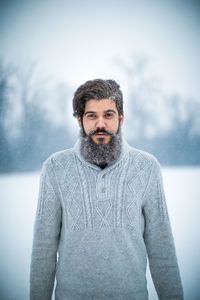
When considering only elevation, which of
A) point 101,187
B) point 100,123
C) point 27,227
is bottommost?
point 27,227

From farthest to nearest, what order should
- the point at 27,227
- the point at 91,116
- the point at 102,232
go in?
1. the point at 27,227
2. the point at 91,116
3. the point at 102,232

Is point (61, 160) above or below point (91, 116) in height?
below

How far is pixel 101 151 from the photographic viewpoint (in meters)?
1.11

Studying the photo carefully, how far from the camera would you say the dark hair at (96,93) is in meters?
1.11

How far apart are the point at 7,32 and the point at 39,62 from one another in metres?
0.27

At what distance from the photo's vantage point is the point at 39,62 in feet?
5.78

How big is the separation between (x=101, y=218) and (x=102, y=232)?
0.17ft

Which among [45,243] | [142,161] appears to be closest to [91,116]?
[142,161]

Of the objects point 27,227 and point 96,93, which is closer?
point 96,93

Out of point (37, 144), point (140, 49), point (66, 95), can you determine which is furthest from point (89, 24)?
point (37, 144)

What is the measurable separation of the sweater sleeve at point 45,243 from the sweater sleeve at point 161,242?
0.36 m

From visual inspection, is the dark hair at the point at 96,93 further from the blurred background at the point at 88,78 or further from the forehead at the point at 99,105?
the blurred background at the point at 88,78

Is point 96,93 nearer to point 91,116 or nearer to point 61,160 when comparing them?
point 91,116

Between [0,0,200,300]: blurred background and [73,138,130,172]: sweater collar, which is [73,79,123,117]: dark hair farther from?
[0,0,200,300]: blurred background
